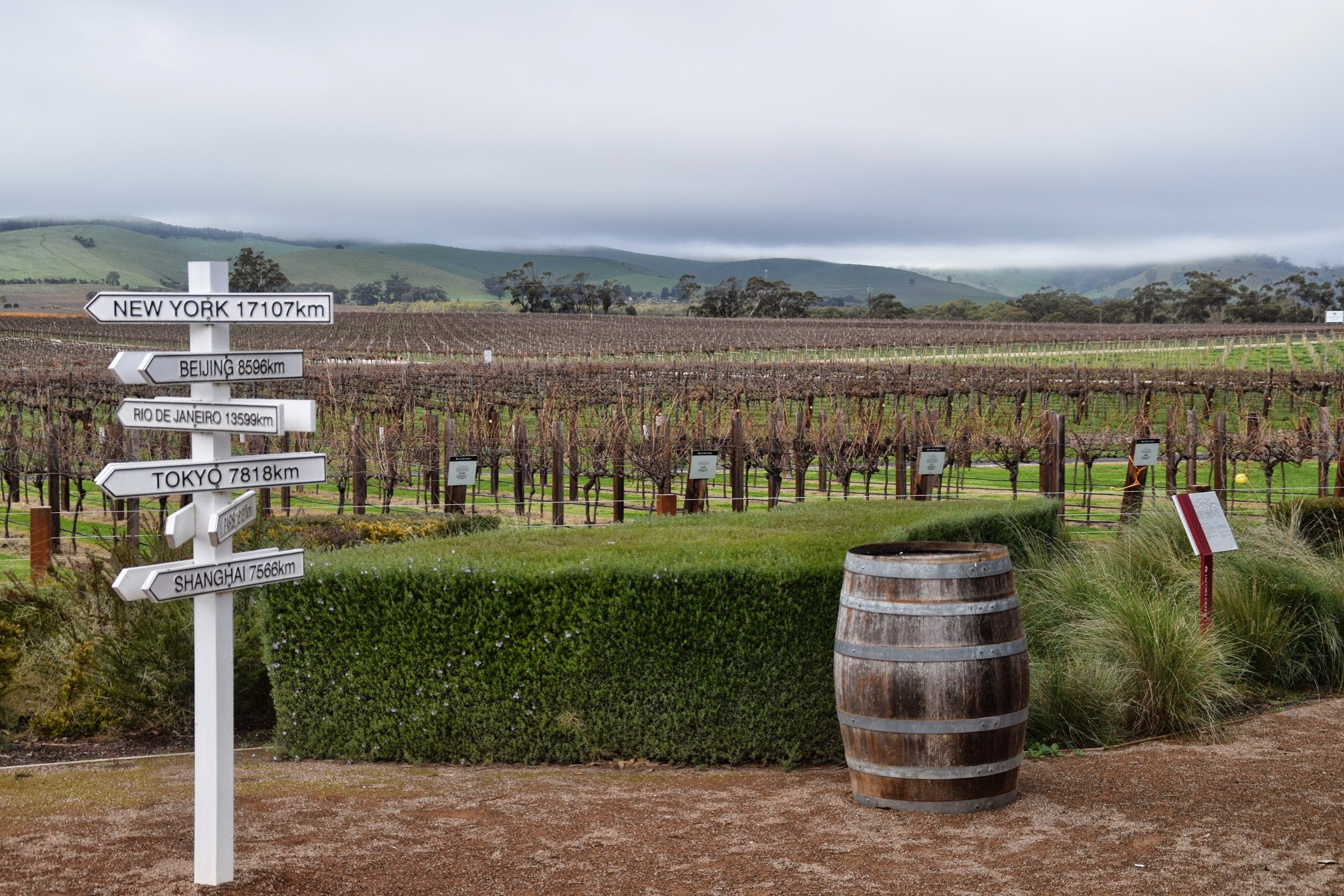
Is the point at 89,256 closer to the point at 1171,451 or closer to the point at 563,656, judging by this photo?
the point at 1171,451

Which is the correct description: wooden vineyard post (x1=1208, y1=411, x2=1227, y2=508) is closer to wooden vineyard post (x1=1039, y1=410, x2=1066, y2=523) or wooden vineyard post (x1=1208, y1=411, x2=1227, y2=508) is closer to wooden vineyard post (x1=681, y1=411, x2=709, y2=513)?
wooden vineyard post (x1=1039, y1=410, x2=1066, y2=523)

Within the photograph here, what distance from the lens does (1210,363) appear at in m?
50.4

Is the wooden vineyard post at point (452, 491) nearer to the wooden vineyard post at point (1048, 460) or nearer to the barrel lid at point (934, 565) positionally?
the wooden vineyard post at point (1048, 460)

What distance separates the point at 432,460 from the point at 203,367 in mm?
14418

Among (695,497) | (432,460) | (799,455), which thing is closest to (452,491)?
(432,460)

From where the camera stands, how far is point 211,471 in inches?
168

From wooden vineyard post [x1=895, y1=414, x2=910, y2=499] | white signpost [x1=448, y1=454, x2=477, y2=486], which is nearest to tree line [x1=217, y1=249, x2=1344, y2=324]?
wooden vineyard post [x1=895, y1=414, x2=910, y2=499]

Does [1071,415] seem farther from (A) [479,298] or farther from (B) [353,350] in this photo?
(A) [479,298]

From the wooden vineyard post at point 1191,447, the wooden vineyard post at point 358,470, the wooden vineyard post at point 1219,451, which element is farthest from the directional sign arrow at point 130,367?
the wooden vineyard post at point 1219,451

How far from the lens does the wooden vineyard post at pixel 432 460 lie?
18547 mm

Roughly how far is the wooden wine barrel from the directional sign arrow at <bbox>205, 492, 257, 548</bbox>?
2.45m

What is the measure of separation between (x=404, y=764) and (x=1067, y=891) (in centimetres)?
343

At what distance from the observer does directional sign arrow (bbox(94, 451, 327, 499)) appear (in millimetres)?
4074

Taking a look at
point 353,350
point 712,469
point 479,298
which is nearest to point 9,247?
point 479,298
